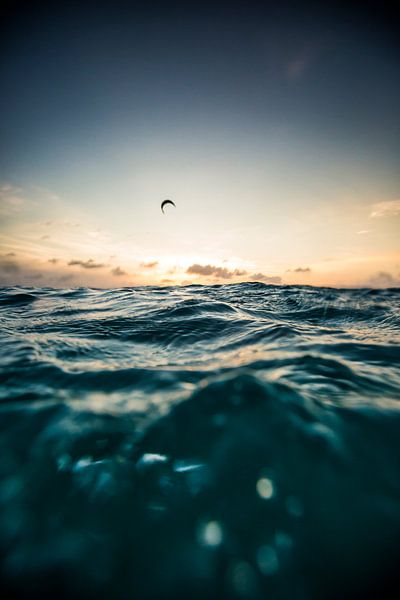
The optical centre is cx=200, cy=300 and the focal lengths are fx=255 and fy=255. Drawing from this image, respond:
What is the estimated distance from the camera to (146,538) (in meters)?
1.26

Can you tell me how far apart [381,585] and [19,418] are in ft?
8.15

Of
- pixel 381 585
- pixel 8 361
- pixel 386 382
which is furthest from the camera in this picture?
pixel 8 361

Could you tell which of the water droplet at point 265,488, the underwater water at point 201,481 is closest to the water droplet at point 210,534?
the underwater water at point 201,481

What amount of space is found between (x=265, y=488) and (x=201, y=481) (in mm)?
371

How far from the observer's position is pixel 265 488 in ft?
4.82

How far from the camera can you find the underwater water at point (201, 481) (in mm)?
1142

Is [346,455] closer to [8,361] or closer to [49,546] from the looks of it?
[49,546]

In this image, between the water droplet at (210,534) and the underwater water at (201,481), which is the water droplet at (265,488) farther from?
the water droplet at (210,534)

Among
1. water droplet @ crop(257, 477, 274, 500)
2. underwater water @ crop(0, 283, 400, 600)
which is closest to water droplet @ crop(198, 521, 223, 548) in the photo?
underwater water @ crop(0, 283, 400, 600)

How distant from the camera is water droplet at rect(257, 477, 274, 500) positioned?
56.4 inches

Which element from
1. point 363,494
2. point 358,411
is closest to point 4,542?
point 363,494

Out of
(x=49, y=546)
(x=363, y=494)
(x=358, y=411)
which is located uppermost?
(x=358, y=411)

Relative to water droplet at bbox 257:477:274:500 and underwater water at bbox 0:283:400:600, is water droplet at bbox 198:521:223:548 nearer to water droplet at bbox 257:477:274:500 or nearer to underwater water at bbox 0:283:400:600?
underwater water at bbox 0:283:400:600

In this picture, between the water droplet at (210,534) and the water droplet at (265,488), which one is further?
the water droplet at (265,488)
